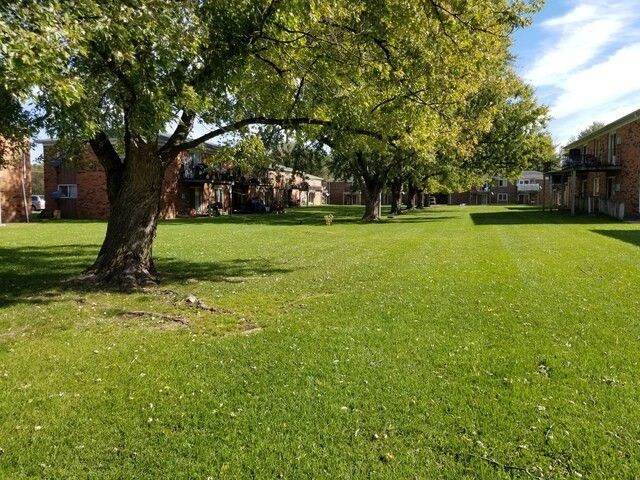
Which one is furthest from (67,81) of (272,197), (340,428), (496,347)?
(272,197)

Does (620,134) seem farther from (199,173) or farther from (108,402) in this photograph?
(108,402)

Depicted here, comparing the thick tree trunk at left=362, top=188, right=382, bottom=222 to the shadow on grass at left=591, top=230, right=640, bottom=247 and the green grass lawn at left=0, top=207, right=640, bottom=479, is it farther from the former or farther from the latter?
the green grass lawn at left=0, top=207, right=640, bottom=479

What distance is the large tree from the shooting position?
237 inches

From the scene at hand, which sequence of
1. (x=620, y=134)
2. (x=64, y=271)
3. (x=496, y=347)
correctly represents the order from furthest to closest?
(x=620, y=134) → (x=64, y=271) → (x=496, y=347)

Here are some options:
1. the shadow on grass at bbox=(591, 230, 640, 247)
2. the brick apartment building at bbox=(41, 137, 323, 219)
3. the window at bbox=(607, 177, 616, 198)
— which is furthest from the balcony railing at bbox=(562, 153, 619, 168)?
the brick apartment building at bbox=(41, 137, 323, 219)

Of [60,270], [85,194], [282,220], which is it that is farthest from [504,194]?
[60,270]

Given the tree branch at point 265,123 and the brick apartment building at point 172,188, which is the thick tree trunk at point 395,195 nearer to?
the brick apartment building at point 172,188

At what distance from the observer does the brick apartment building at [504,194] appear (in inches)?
3880

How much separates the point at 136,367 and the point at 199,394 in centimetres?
119

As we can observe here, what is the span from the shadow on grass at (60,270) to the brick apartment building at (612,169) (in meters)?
26.9

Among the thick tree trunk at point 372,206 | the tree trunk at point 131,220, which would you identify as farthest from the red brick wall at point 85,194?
the tree trunk at point 131,220

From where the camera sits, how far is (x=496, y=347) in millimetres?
6355

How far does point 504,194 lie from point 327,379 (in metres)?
103

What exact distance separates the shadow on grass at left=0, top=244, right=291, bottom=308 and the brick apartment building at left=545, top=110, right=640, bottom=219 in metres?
26.9
